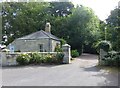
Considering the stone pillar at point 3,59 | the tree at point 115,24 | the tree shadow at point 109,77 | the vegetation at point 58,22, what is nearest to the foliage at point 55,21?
the vegetation at point 58,22

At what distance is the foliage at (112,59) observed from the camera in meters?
19.2

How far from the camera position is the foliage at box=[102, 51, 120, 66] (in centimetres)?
1916

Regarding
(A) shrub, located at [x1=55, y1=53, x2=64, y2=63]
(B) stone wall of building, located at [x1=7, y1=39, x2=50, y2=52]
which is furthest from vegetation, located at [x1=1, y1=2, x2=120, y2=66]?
(A) shrub, located at [x1=55, y1=53, x2=64, y2=63]

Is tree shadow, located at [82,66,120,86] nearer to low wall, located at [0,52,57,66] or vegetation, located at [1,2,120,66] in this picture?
low wall, located at [0,52,57,66]

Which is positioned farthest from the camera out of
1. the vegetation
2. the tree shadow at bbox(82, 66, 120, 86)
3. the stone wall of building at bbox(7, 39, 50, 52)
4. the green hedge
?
the vegetation

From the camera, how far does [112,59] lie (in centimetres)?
1931

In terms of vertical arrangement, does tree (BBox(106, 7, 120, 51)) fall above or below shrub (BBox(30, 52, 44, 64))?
above

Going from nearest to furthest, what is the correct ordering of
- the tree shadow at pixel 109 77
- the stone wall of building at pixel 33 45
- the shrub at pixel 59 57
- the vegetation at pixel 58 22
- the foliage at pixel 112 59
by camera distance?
the tree shadow at pixel 109 77 → the foliage at pixel 112 59 → the shrub at pixel 59 57 → the stone wall of building at pixel 33 45 → the vegetation at pixel 58 22

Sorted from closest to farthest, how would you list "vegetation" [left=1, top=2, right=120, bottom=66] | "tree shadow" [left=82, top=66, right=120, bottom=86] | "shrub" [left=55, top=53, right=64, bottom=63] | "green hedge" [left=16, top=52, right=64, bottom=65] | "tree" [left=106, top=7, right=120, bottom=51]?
"tree shadow" [left=82, top=66, right=120, bottom=86] < "tree" [left=106, top=7, right=120, bottom=51] < "green hedge" [left=16, top=52, right=64, bottom=65] < "shrub" [left=55, top=53, right=64, bottom=63] < "vegetation" [left=1, top=2, right=120, bottom=66]

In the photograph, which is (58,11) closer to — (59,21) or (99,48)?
(59,21)

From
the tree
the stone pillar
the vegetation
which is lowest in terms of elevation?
the stone pillar

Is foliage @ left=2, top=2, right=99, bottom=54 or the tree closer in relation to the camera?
the tree

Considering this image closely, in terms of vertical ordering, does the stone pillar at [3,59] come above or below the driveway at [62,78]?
above

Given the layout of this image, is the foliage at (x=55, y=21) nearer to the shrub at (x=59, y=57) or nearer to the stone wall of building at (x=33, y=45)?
the stone wall of building at (x=33, y=45)
